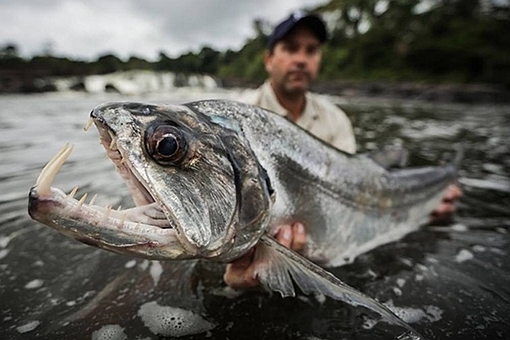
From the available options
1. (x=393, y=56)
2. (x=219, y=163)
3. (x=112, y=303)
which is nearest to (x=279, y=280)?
(x=219, y=163)

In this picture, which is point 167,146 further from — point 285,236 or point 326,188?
point 326,188

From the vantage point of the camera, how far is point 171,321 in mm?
2221

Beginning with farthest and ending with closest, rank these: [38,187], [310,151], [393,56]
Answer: [393,56] < [310,151] < [38,187]

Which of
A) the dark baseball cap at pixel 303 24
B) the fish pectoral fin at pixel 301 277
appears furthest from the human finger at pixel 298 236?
the dark baseball cap at pixel 303 24

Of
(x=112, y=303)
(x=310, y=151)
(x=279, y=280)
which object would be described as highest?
(x=310, y=151)

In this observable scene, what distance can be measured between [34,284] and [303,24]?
3.64 m

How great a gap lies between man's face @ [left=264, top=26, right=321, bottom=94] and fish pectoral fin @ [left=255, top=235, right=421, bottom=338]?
2.76m

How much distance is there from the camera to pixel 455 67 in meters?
46.8

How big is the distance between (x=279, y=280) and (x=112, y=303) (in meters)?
1.12

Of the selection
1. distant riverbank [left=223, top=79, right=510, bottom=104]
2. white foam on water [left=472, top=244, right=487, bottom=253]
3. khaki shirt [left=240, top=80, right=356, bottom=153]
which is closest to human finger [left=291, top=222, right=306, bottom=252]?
white foam on water [left=472, top=244, right=487, bottom=253]

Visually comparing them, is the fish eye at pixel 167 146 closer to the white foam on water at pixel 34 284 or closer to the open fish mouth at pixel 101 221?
the open fish mouth at pixel 101 221

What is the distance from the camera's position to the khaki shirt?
Result: 15.0ft

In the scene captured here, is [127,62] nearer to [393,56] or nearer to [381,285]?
[393,56]

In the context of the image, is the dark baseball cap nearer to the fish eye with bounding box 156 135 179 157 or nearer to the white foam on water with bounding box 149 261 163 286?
the white foam on water with bounding box 149 261 163 286
